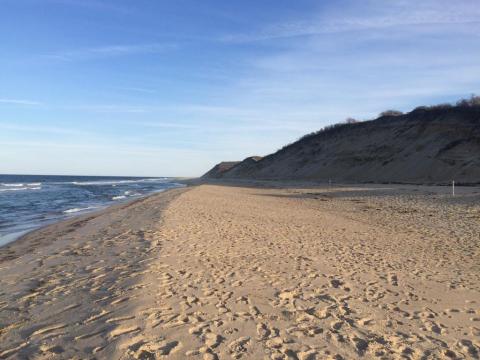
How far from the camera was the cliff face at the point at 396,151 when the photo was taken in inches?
1422

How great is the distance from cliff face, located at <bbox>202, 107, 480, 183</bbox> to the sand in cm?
2508

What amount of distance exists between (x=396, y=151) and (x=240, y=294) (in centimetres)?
4187

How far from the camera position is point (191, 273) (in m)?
7.35

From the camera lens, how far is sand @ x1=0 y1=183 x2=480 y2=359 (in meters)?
4.69

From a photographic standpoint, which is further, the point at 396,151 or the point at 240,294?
the point at 396,151

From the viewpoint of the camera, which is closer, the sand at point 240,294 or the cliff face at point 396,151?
the sand at point 240,294

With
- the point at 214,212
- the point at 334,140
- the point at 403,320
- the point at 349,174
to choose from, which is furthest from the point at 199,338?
the point at 334,140

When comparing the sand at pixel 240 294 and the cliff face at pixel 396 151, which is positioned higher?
the cliff face at pixel 396 151

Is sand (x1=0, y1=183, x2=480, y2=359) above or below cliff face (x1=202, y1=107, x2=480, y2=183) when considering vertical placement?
below

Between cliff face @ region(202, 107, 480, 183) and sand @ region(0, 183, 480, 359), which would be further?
cliff face @ region(202, 107, 480, 183)

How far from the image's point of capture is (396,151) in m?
44.3

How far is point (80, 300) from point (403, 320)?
4609 mm

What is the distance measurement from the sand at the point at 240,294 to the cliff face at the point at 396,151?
82.3 ft

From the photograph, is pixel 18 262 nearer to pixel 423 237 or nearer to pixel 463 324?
pixel 463 324
